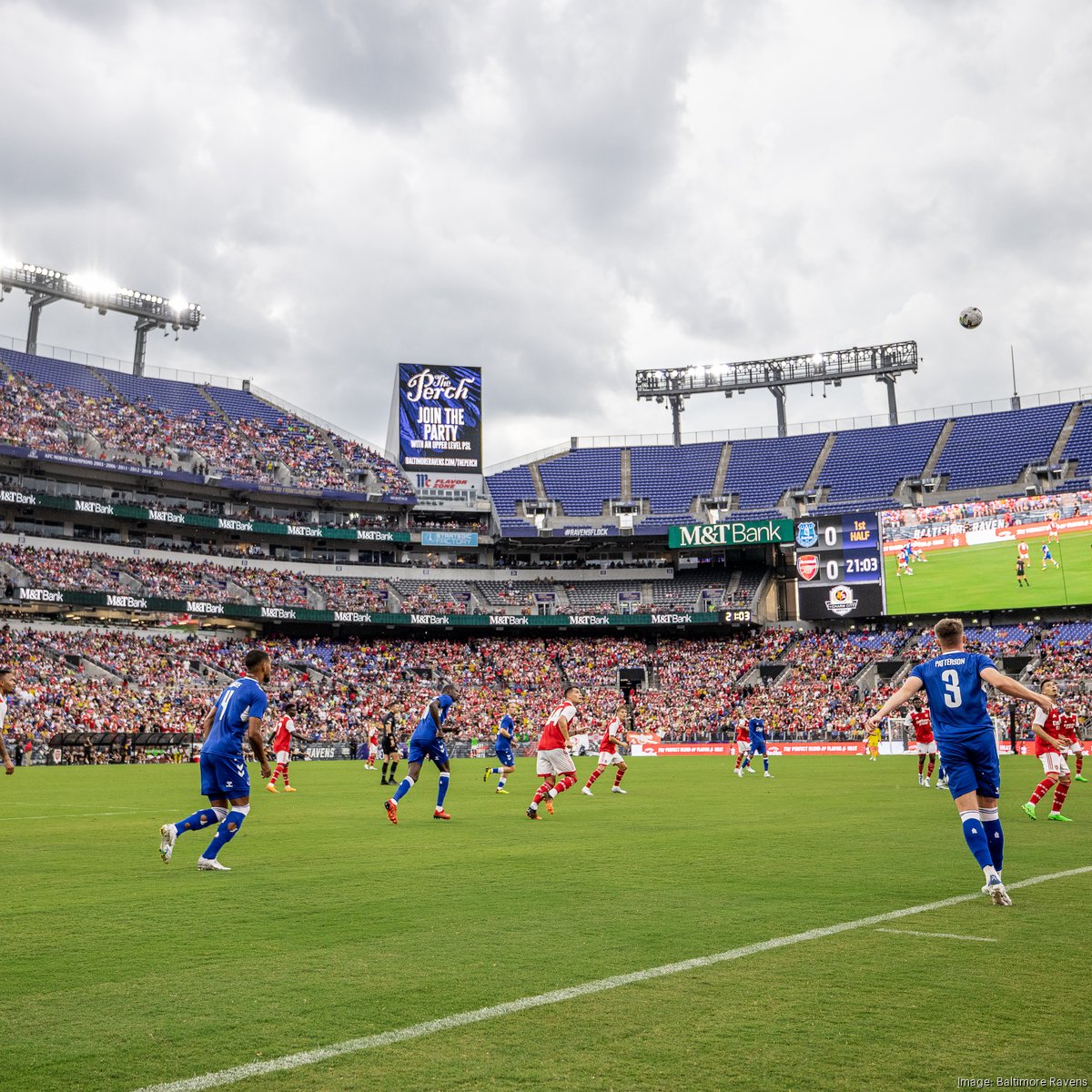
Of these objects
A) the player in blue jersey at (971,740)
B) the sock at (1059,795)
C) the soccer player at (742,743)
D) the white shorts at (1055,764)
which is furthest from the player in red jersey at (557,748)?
the soccer player at (742,743)

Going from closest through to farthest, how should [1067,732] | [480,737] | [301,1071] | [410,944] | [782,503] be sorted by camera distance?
1. [301,1071]
2. [410,944]
3. [1067,732]
4. [480,737]
5. [782,503]

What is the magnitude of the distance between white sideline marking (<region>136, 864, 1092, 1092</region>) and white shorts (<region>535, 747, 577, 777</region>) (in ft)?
35.2

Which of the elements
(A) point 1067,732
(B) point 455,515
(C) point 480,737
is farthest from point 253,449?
(A) point 1067,732

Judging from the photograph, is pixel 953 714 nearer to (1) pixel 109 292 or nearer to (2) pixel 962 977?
(2) pixel 962 977

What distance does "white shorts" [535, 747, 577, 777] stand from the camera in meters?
18.9

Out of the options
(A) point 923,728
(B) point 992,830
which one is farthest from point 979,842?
(A) point 923,728

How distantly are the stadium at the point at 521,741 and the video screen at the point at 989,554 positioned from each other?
0.69 ft

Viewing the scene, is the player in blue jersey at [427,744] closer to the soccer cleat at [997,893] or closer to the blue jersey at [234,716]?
the blue jersey at [234,716]

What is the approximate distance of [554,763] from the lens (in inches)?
746

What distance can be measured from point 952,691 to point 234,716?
7.42 meters

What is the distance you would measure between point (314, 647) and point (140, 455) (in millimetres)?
17331

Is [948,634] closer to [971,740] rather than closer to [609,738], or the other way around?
[971,740]

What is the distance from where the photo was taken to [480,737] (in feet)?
199

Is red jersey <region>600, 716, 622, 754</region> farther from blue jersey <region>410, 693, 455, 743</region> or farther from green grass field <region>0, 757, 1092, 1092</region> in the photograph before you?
green grass field <region>0, 757, 1092, 1092</region>
